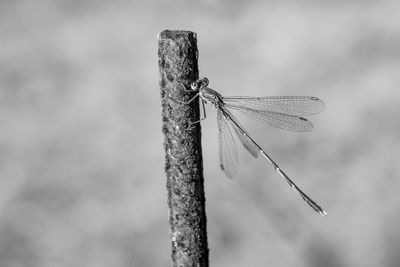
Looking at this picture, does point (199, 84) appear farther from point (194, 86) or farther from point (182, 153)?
point (182, 153)

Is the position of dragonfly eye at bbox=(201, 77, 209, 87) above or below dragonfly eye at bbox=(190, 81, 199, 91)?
above

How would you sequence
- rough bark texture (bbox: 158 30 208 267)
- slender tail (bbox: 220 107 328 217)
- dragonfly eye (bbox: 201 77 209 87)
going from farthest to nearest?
1. slender tail (bbox: 220 107 328 217)
2. dragonfly eye (bbox: 201 77 209 87)
3. rough bark texture (bbox: 158 30 208 267)

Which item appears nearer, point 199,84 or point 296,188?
point 199,84

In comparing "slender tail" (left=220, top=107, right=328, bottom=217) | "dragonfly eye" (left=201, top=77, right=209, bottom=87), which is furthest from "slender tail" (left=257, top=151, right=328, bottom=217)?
→ "dragonfly eye" (left=201, top=77, right=209, bottom=87)

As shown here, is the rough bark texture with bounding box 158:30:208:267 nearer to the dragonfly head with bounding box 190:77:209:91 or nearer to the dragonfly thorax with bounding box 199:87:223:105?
the dragonfly head with bounding box 190:77:209:91

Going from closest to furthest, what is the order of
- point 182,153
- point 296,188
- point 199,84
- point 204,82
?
point 182,153 → point 199,84 → point 204,82 → point 296,188

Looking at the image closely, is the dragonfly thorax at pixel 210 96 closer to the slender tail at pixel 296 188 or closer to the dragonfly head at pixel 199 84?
the dragonfly head at pixel 199 84

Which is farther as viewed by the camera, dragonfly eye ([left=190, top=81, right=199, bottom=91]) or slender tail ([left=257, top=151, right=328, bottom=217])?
slender tail ([left=257, top=151, right=328, bottom=217])

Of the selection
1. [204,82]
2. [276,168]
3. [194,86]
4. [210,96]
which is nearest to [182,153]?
[194,86]

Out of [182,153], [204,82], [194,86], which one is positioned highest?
[204,82]
